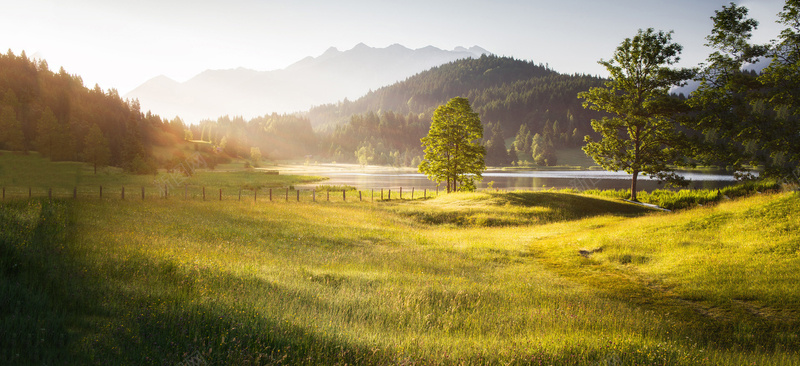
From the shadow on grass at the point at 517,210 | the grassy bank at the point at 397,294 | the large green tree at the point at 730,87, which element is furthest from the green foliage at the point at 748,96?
the grassy bank at the point at 397,294

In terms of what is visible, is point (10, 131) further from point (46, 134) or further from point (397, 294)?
point (397, 294)

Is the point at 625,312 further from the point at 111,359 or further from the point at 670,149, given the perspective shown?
the point at 670,149

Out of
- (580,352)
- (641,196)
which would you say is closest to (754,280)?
(580,352)

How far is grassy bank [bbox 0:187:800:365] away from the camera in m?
5.29

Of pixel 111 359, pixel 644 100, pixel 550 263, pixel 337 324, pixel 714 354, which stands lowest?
pixel 550 263

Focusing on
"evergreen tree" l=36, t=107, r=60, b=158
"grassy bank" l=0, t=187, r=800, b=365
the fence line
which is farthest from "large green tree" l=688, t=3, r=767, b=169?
"evergreen tree" l=36, t=107, r=60, b=158

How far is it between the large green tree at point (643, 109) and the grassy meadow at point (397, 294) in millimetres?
23375

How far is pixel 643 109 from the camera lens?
4116cm

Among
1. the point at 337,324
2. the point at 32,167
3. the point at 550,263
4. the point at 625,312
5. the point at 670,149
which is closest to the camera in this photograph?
the point at 337,324

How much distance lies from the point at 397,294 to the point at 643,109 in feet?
142

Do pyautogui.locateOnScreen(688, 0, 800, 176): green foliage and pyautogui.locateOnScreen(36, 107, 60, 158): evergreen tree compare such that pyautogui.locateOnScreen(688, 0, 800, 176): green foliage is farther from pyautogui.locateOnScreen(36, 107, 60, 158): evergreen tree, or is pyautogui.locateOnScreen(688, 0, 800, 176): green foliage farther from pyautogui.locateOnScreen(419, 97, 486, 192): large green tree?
pyautogui.locateOnScreen(36, 107, 60, 158): evergreen tree

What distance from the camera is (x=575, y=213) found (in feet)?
114

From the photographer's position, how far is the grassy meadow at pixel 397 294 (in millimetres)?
5266

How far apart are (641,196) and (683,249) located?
35216 millimetres
